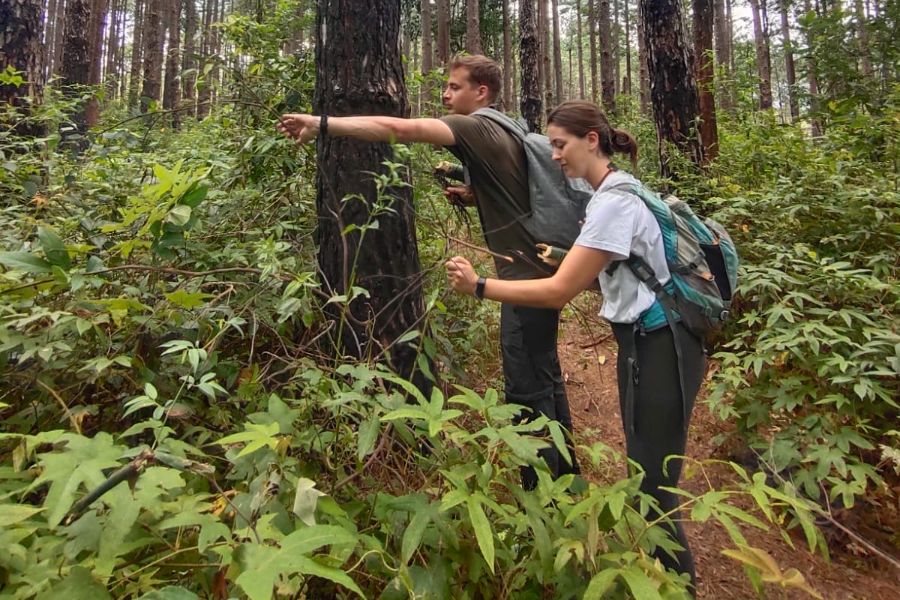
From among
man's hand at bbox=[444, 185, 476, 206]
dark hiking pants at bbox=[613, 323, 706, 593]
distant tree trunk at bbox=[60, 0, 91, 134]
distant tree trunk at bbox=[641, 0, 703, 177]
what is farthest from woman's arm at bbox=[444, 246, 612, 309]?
distant tree trunk at bbox=[60, 0, 91, 134]

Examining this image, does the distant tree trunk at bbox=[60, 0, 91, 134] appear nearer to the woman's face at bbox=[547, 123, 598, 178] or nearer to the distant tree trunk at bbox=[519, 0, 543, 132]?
the distant tree trunk at bbox=[519, 0, 543, 132]

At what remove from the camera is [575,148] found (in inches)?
82.0

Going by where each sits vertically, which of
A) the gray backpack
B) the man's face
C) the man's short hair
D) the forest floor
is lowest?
the forest floor

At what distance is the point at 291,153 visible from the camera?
293 cm

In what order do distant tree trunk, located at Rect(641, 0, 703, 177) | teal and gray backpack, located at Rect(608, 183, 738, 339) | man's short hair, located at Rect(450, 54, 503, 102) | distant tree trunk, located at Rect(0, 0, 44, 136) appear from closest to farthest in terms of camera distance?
teal and gray backpack, located at Rect(608, 183, 738, 339)
man's short hair, located at Rect(450, 54, 503, 102)
distant tree trunk, located at Rect(0, 0, 44, 136)
distant tree trunk, located at Rect(641, 0, 703, 177)

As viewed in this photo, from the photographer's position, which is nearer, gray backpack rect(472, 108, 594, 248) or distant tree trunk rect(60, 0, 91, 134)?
gray backpack rect(472, 108, 594, 248)

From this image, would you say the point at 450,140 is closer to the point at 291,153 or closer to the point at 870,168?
the point at 291,153

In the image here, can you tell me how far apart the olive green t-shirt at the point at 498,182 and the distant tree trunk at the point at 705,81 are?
12.8ft

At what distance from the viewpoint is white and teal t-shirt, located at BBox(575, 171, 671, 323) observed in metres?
1.86

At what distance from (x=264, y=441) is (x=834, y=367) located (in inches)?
107

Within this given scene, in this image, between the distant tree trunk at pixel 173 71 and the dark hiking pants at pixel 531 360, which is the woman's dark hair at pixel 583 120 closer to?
the dark hiking pants at pixel 531 360

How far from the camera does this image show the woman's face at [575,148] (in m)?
2.08

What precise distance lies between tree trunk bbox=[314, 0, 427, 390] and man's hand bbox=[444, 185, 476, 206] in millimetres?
336

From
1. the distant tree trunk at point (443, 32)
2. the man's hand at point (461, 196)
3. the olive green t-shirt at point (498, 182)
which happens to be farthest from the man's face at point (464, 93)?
the distant tree trunk at point (443, 32)
